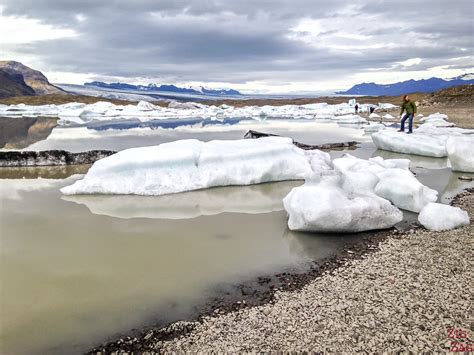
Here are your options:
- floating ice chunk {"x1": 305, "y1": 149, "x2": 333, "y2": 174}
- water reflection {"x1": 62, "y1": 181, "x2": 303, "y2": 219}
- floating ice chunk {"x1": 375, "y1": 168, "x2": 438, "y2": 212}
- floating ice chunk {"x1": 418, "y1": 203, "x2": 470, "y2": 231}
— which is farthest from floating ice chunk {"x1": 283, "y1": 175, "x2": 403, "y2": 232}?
floating ice chunk {"x1": 305, "y1": 149, "x2": 333, "y2": 174}

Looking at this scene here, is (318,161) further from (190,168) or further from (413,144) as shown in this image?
(413,144)

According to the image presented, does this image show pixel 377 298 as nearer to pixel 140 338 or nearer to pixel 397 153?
pixel 140 338

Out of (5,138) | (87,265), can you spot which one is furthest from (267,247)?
(5,138)

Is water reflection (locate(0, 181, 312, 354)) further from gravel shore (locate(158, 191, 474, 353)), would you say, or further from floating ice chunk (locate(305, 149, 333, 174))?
floating ice chunk (locate(305, 149, 333, 174))

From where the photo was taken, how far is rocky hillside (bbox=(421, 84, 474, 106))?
3575cm

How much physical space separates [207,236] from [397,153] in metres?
11.1

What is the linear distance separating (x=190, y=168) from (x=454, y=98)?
119 ft

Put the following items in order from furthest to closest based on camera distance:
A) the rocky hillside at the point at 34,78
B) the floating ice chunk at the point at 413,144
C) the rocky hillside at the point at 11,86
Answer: the rocky hillside at the point at 34,78
the rocky hillside at the point at 11,86
the floating ice chunk at the point at 413,144

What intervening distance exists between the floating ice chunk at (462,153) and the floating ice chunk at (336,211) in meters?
6.08

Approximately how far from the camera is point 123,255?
5.34m

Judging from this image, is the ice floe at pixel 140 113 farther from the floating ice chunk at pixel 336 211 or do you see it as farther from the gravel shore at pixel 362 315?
the gravel shore at pixel 362 315

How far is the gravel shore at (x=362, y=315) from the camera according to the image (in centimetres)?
327

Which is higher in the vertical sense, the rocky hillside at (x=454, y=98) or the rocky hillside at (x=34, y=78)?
the rocky hillside at (x=34, y=78)

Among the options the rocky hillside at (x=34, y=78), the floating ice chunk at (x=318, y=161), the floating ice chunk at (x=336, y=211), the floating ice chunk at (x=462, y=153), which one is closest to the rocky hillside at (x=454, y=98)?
the floating ice chunk at (x=462, y=153)
